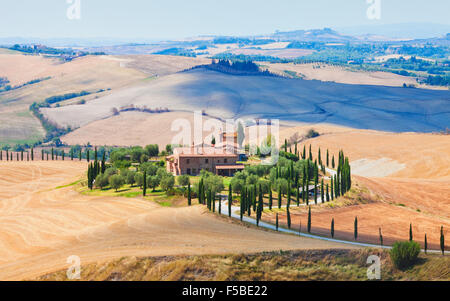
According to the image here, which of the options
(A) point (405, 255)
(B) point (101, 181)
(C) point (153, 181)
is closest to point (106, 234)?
(C) point (153, 181)

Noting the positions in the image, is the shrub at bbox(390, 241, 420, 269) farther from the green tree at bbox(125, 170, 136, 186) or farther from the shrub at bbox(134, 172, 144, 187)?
the green tree at bbox(125, 170, 136, 186)

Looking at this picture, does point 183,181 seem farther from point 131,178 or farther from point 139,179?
point 131,178

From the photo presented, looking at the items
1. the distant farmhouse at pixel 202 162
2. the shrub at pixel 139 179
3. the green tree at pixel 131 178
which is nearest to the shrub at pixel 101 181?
the green tree at pixel 131 178

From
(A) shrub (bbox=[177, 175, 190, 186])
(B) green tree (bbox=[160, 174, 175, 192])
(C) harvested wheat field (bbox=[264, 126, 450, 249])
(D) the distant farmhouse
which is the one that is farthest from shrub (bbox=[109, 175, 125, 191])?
(C) harvested wheat field (bbox=[264, 126, 450, 249])
